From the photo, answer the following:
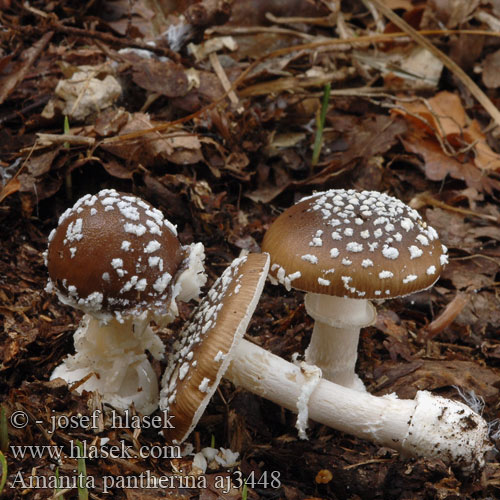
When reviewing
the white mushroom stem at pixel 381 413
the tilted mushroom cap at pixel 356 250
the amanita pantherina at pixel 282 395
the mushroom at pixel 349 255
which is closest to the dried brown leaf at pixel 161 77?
the mushroom at pixel 349 255

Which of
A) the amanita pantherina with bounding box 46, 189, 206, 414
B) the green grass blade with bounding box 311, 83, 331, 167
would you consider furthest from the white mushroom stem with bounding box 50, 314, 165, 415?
the green grass blade with bounding box 311, 83, 331, 167

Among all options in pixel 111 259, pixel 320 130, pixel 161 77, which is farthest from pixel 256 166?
pixel 111 259

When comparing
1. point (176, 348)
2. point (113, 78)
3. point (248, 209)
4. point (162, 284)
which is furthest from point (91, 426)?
point (113, 78)

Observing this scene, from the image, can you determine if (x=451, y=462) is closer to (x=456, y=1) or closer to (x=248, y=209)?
(x=248, y=209)

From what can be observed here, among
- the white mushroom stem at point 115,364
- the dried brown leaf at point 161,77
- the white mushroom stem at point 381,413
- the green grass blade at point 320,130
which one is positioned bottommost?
the white mushroom stem at point 381,413

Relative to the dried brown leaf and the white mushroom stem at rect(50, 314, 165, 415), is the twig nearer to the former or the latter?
the dried brown leaf

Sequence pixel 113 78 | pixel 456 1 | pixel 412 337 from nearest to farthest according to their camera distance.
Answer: pixel 412 337, pixel 113 78, pixel 456 1

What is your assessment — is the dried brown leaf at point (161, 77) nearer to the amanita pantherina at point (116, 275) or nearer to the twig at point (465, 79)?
the amanita pantherina at point (116, 275)
